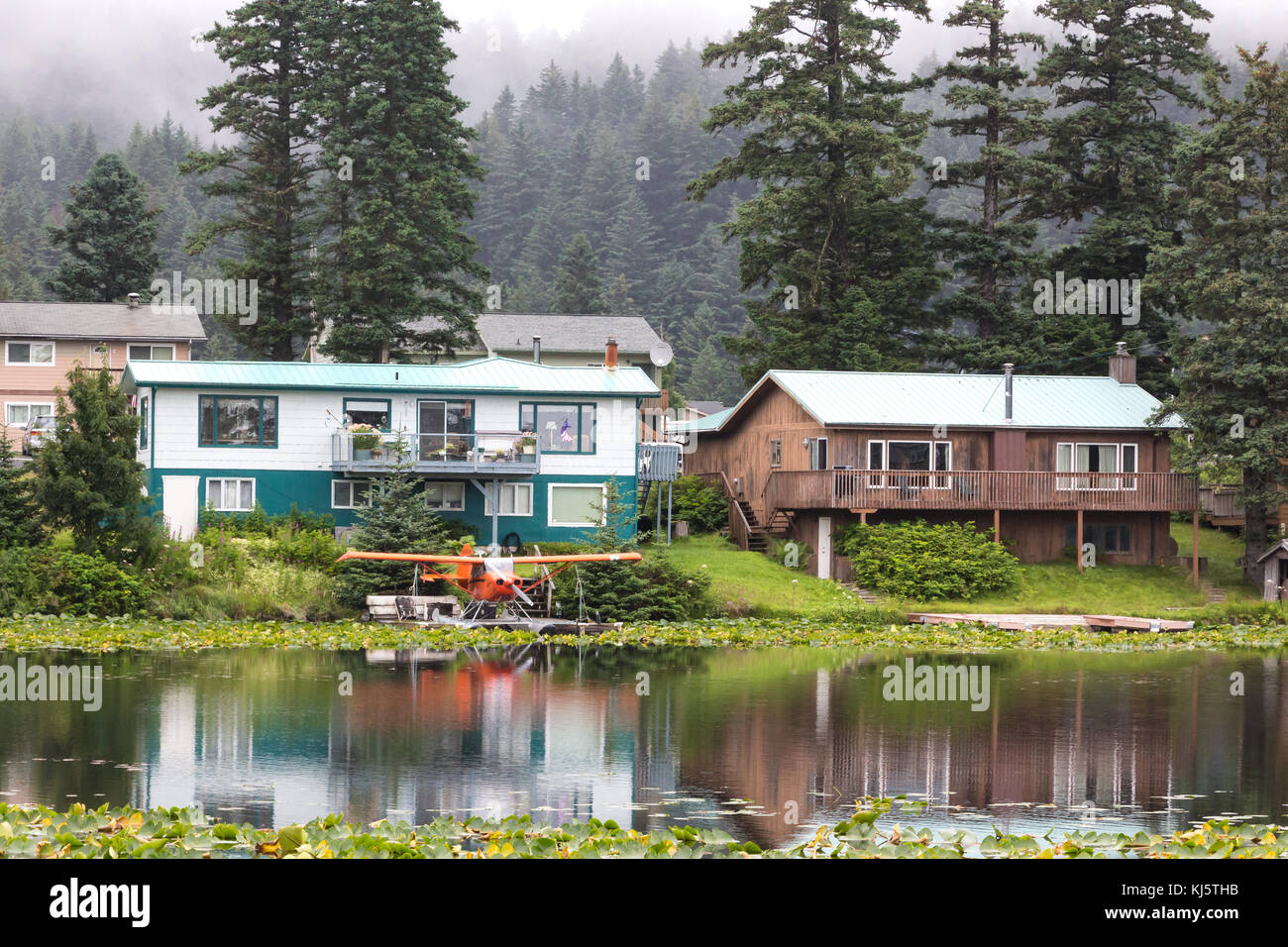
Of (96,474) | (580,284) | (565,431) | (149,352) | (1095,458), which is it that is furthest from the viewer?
(580,284)

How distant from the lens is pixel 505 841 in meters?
11.0

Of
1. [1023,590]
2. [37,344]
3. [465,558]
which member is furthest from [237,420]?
[1023,590]

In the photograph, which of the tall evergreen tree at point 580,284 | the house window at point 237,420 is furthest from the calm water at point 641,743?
the tall evergreen tree at point 580,284

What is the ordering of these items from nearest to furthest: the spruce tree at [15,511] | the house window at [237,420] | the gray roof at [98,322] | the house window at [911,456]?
the spruce tree at [15,511], the house window at [237,420], the house window at [911,456], the gray roof at [98,322]

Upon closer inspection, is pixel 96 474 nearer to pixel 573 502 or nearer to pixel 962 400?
pixel 573 502

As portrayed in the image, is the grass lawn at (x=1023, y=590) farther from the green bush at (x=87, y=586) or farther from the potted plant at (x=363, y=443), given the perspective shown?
the green bush at (x=87, y=586)

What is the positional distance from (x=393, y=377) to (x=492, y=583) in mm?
10724

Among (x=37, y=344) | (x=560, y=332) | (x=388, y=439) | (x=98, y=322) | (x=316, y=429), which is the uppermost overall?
(x=560, y=332)

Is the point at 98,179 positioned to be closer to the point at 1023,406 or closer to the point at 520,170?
the point at 1023,406

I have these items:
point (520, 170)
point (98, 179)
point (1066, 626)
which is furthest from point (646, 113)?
point (1066, 626)

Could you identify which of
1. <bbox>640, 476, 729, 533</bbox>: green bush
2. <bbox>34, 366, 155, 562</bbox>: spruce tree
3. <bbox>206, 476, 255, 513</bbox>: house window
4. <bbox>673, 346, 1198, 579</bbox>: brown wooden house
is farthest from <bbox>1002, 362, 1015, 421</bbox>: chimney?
<bbox>34, 366, 155, 562</bbox>: spruce tree

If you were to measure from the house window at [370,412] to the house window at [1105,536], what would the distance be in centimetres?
1974

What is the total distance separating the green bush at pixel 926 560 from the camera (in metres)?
37.5

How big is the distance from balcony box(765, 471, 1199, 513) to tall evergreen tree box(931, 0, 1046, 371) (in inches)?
383
